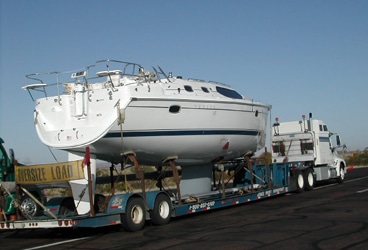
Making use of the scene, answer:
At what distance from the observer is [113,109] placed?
42.6 ft

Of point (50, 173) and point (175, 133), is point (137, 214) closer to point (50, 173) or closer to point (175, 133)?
point (50, 173)

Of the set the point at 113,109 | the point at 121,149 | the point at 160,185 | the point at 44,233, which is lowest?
the point at 44,233

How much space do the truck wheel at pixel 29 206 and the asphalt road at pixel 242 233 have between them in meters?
0.61

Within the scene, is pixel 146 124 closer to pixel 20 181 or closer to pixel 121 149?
pixel 121 149

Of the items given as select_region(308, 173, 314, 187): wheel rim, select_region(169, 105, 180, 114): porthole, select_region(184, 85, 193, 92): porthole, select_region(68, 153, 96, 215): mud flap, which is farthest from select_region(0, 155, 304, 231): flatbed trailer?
select_region(308, 173, 314, 187): wheel rim

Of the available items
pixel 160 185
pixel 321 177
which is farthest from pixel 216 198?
pixel 321 177

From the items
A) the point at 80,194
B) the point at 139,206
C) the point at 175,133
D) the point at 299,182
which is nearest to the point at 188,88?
the point at 175,133

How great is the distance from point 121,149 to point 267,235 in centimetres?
461

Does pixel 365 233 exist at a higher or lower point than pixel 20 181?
lower

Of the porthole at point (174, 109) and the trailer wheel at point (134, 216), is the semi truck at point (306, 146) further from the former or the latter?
the trailer wheel at point (134, 216)

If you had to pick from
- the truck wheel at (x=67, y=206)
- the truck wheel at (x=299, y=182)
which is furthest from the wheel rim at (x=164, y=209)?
the truck wheel at (x=299, y=182)

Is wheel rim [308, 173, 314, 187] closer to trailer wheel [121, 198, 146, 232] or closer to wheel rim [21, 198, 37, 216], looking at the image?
trailer wheel [121, 198, 146, 232]

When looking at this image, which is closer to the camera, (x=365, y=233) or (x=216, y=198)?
(x=365, y=233)

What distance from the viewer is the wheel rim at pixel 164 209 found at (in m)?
13.7
